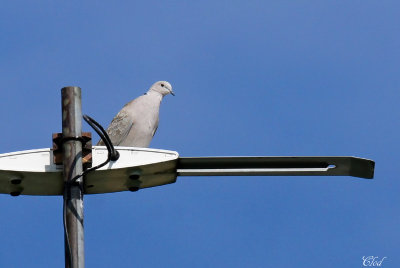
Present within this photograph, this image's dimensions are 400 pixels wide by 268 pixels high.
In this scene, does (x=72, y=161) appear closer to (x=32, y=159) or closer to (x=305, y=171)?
(x=32, y=159)

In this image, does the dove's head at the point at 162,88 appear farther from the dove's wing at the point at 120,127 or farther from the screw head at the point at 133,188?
the screw head at the point at 133,188

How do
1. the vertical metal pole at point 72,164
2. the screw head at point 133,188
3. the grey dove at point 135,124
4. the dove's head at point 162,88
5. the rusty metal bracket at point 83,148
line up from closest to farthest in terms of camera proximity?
the vertical metal pole at point 72,164
the rusty metal bracket at point 83,148
the screw head at point 133,188
the grey dove at point 135,124
the dove's head at point 162,88

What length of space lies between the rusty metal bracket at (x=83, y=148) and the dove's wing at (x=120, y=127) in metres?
6.72

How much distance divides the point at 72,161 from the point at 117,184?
40 cm

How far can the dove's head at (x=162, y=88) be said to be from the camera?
13531mm

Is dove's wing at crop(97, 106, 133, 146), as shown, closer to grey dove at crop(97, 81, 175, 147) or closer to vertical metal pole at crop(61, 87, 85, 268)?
grey dove at crop(97, 81, 175, 147)

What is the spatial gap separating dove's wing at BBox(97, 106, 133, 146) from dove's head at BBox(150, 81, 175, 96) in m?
1.19

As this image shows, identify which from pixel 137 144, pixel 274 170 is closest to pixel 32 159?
Result: pixel 274 170

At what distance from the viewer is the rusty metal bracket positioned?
5387 millimetres

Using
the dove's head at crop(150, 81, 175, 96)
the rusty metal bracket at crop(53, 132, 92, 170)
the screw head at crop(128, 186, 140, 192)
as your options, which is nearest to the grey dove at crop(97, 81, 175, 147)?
the dove's head at crop(150, 81, 175, 96)

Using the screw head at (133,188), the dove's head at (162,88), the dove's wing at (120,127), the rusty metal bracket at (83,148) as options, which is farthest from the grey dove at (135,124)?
the rusty metal bracket at (83,148)

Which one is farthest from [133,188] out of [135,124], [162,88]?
[162,88]

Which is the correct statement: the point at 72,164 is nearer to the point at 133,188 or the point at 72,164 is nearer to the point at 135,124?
the point at 133,188

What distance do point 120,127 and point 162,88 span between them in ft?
5.20
